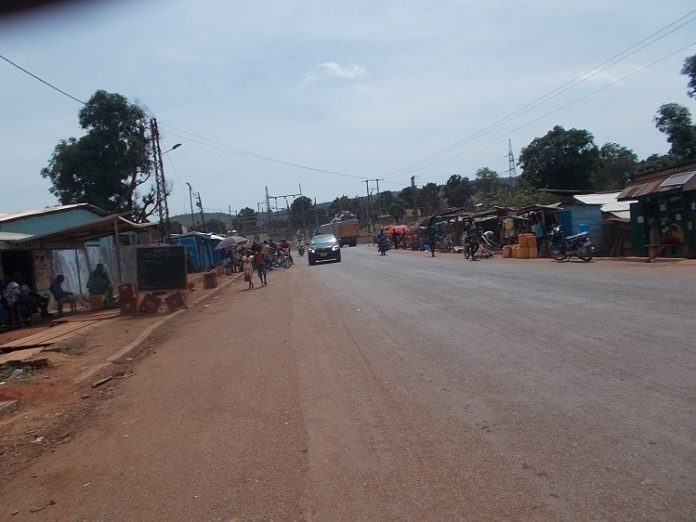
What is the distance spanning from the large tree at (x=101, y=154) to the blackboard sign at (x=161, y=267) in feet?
64.5

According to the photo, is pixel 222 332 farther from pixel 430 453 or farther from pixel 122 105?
pixel 122 105

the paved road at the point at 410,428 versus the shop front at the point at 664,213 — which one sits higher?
the shop front at the point at 664,213

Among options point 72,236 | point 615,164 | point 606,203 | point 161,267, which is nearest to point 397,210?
point 615,164

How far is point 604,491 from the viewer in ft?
12.0

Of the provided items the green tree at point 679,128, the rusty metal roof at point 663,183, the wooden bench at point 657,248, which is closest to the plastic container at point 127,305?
the wooden bench at point 657,248

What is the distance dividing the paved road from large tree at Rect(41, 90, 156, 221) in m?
28.8

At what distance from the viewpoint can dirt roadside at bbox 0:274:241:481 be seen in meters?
6.33

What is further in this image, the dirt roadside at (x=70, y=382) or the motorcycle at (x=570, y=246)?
the motorcycle at (x=570, y=246)

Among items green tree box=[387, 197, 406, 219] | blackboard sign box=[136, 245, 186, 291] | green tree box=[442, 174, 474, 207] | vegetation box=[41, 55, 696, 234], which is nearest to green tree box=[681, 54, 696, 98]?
vegetation box=[41, 55, 696, 234]

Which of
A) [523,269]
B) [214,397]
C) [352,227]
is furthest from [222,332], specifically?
[352,227]

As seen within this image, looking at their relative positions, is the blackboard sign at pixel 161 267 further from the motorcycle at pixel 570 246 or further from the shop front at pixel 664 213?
the shop front at pixel 664 213

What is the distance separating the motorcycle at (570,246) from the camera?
842 inches

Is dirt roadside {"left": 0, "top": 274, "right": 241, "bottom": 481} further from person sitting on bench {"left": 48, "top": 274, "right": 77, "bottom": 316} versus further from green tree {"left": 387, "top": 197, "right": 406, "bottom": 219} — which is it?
green tree {"left": 387, "top": 197, "right": 406, "bottom": 219}

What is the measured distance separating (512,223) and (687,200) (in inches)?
416
